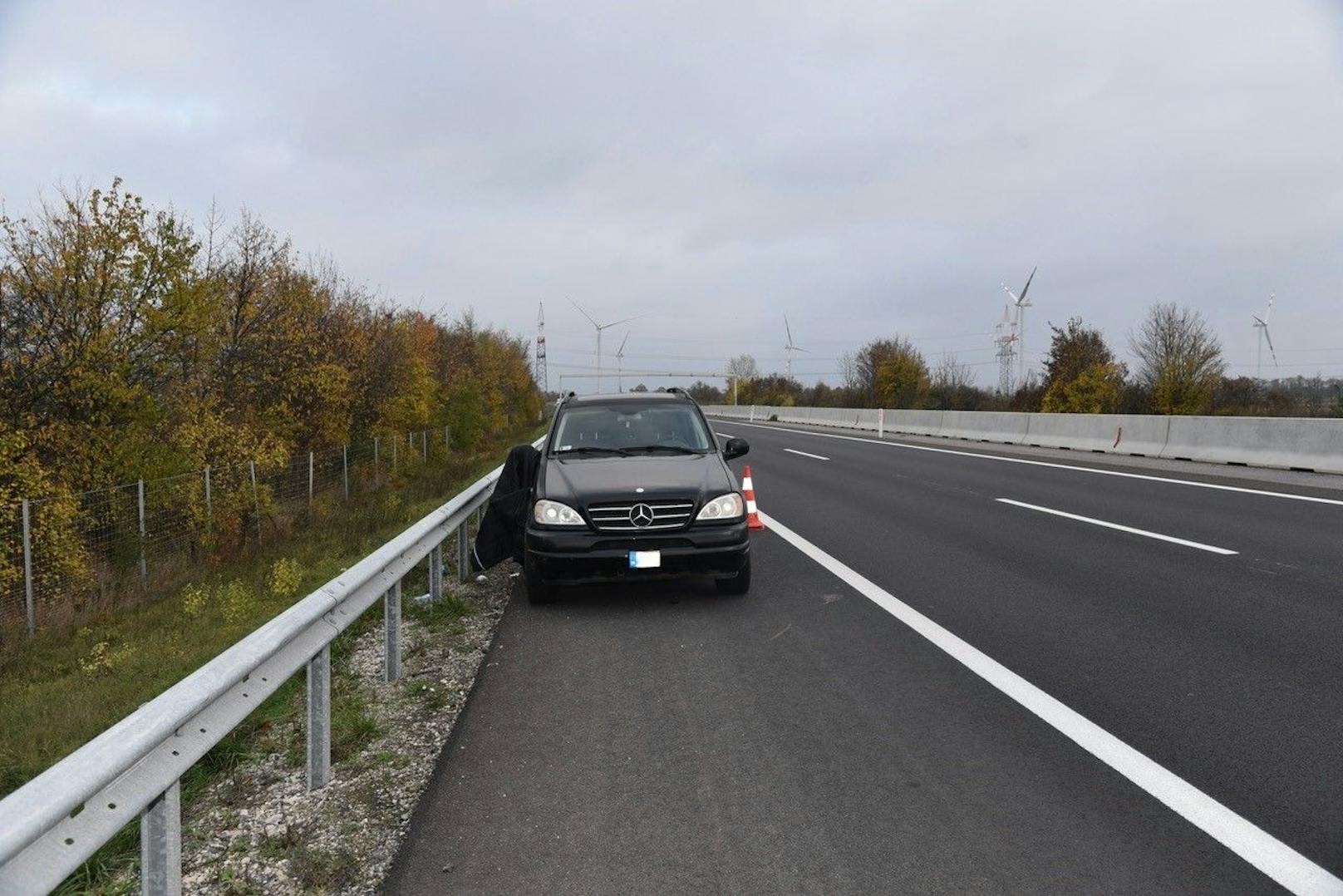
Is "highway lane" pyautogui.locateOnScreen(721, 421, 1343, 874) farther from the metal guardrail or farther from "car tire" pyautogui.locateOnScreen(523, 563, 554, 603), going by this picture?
the metal guardrail

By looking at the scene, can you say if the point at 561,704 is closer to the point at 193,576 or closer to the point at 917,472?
the point at 193,576

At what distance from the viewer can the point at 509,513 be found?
25.9ft

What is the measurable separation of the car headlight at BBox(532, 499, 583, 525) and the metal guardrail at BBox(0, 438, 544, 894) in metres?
2.50

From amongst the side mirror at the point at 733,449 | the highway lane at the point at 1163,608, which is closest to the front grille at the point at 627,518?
the side mirror at the point at 733,449

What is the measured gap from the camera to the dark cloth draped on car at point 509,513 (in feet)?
25.9

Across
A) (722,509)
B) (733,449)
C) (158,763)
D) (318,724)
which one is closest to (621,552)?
(722,509)

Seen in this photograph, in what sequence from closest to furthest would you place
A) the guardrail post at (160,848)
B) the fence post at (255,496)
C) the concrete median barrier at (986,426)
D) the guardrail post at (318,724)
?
1. the guardrail post at (160,848)
2. the guardrail post at (318,724)
3. the fence post at (255,496)
4. the concrete median barrier at (986,426)

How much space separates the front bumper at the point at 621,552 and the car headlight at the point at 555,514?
0.07 m

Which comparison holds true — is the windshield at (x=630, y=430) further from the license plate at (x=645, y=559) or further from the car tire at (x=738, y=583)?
the license plate at (x=645, y=559)

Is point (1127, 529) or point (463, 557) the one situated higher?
point (1127, 529)

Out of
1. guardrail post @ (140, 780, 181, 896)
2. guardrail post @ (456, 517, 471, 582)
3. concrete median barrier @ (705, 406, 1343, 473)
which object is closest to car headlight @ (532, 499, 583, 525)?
guardrail post @ (456, 517, 471, 582)

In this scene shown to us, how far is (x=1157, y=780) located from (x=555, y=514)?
4.33 m

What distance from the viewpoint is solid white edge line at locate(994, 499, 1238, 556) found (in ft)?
28.8

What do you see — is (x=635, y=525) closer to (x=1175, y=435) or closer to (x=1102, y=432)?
(x=1175, y=435)
